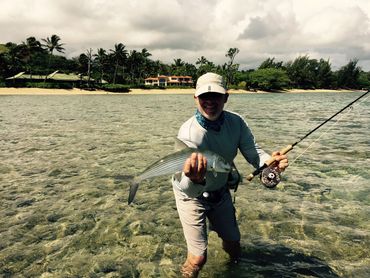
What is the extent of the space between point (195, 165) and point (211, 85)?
1.13 meters

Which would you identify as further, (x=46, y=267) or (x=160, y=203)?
(x=160, y=203)

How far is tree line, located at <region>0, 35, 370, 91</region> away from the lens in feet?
378

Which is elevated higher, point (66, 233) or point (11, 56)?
point (11, 56)

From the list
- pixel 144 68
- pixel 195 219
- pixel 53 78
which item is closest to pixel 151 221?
pixel 195 219

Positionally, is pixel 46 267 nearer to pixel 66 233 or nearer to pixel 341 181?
pixel 66 233

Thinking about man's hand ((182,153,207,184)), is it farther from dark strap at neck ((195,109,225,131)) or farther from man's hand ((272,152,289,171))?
man's hand ((272,152,289,171))

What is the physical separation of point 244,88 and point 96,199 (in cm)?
14218

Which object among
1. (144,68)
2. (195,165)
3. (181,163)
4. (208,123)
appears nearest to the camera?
(195,165)

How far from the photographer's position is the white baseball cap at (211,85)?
177 inches

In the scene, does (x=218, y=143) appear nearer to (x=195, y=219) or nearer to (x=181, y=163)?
(x=181, y=163)

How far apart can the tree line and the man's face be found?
98.8 m

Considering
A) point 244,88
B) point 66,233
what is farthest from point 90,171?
point 244,88

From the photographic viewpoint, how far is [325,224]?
26.1 feet

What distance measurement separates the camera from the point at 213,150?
16.1ft
